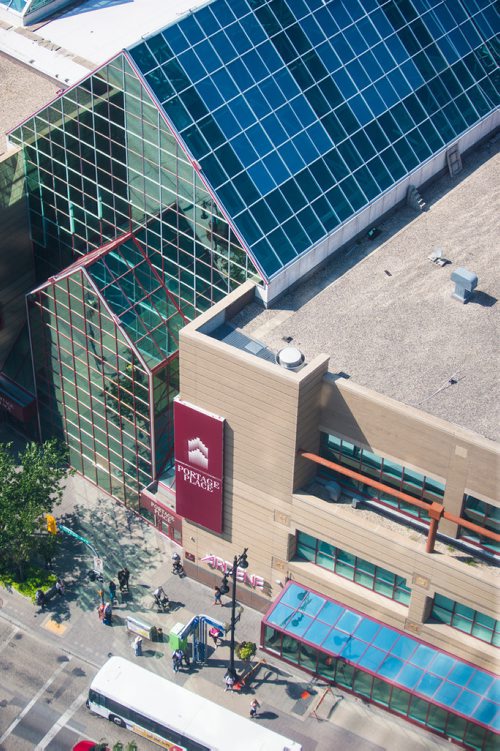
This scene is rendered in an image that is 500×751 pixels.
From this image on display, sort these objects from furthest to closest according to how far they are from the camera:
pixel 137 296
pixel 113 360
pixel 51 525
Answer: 1. pixel 51 525
2. pixel 113 360
3. pixel 137 296

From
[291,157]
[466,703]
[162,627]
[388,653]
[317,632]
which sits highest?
[291,157]

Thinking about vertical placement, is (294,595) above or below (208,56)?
below

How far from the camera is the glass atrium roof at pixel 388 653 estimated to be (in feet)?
194

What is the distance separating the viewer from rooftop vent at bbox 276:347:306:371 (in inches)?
2250

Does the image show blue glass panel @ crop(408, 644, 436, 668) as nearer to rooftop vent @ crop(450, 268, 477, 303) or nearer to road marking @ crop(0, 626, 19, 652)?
rooftop vent @ crop(450, 268, 477, 303)

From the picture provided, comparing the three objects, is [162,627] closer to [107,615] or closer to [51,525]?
[107,615]

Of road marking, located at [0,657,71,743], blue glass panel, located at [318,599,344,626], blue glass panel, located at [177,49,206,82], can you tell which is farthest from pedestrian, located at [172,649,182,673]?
blue glass panel, located at [177,49,206,82]

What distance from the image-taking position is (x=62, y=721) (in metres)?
62.2

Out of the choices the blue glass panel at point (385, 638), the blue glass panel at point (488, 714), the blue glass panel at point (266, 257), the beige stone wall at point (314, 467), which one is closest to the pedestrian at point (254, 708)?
the beige stone wall at point (314, 467)

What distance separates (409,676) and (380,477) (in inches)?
428

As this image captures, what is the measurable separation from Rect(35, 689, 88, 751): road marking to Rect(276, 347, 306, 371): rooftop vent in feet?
72.9

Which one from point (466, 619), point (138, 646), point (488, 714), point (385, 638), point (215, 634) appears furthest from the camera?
point (215, 634)

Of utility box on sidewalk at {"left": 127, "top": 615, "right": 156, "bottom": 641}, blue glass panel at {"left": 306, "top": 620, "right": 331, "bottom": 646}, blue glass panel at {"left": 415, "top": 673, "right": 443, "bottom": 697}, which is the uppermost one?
utility box on sidewalk at {"left": 127, "top": 615, "right": 156, "bottom": 641}

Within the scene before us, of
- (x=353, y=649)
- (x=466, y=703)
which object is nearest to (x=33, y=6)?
(x=353, y=649)
